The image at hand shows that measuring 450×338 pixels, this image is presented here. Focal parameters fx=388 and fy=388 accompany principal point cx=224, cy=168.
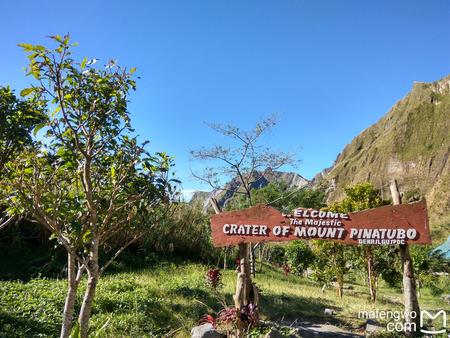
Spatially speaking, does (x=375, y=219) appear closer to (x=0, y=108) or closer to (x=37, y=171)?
(x=37, y=171)

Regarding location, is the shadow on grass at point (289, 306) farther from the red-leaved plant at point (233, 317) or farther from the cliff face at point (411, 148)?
the cliff face at point (411, 148)

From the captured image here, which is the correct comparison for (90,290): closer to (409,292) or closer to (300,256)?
(409,292)

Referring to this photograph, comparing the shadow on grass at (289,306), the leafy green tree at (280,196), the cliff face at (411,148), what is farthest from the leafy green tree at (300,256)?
the cliff face at (411,148)

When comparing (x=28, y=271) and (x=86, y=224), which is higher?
(x=86, y=224)

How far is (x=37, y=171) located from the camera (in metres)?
4.56

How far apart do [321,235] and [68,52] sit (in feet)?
14.9

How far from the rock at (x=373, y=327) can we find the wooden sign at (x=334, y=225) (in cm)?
197

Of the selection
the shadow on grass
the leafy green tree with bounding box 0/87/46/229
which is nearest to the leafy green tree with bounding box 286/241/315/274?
the shadow on grass

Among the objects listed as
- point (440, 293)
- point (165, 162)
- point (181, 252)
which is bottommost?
point (440, 293)

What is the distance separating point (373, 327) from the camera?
7.14 m

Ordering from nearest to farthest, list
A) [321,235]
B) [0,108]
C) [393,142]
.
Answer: [0,108], [321,235], [393,142]

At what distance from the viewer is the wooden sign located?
606 cm

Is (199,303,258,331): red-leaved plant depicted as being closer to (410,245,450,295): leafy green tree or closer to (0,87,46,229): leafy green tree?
(0,87,46,229): leafy green tree

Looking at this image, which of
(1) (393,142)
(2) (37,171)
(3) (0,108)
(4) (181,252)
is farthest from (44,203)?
(1) (393,142)
